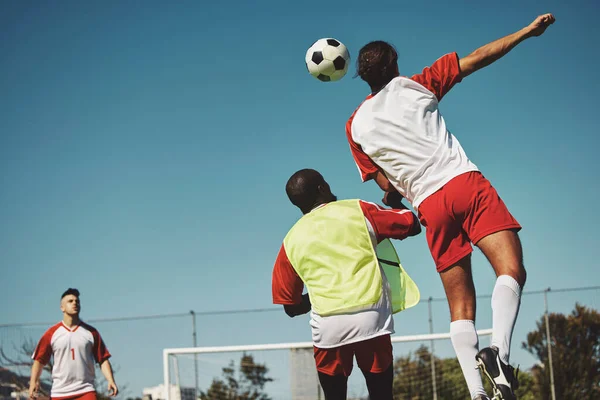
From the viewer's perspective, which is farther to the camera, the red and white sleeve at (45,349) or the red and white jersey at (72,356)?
the red and white sleeve at (45,349)

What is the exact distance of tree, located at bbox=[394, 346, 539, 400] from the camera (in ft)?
53.7

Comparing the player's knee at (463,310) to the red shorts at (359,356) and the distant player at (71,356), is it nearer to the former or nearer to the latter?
the red shorts at (359,356)

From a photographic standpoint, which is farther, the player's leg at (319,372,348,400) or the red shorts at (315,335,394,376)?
the player's leg at (319,372,348,400)

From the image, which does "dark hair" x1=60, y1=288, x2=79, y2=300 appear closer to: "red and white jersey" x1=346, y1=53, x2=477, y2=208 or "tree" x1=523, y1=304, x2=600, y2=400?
"red and white jersey" x1=346, y1=53, x2=477, y2=208

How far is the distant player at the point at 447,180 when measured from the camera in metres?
3.56

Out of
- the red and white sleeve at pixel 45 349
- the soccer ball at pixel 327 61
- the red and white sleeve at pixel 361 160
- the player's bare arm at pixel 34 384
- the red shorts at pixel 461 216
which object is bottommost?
the player's bare arm at pixel 34 384

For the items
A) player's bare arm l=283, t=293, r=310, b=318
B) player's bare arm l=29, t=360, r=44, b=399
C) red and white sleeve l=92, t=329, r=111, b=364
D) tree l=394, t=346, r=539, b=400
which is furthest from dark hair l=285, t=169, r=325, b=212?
tree l=394, t=346, r=539, b=400

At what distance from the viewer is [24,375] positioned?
15.9 metres

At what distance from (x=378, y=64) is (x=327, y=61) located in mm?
1244

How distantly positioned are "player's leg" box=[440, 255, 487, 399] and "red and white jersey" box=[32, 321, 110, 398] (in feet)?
19.5

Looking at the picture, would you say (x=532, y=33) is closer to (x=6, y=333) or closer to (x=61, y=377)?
(x=61, y=377)

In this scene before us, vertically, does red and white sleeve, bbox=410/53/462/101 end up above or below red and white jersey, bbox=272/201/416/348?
above

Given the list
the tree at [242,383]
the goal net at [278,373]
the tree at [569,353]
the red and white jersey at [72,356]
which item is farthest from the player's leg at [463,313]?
the tree at [242,383]

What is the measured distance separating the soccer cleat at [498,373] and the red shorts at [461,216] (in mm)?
654
